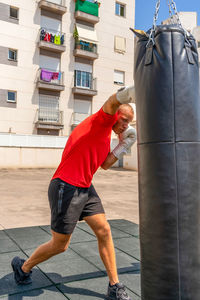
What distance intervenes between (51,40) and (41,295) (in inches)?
837

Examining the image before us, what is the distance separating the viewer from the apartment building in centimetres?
2070

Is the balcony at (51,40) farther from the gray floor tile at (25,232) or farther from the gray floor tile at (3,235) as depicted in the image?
the gray floor tile at (3,235)

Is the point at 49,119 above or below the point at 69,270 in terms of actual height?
above

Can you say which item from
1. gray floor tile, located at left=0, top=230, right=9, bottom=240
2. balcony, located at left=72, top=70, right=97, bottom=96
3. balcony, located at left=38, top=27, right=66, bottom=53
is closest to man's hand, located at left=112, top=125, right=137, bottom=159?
gray floor tile, located at left=0, top=230, right=9, bottom=240

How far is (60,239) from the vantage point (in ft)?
8.34

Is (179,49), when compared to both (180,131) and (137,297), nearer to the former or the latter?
(180,131)

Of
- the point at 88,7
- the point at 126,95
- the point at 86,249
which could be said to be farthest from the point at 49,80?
the point at 126,95

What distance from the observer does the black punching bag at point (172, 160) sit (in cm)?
175

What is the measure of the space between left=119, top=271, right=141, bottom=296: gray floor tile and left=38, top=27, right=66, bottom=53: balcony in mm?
20294

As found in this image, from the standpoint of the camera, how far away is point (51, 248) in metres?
2.62

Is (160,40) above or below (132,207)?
above

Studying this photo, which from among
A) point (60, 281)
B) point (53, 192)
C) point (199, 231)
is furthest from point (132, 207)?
point (199, 231)

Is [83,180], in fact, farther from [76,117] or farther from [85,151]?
[76,117]

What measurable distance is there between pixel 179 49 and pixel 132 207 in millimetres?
6167
